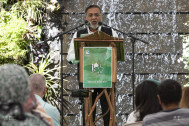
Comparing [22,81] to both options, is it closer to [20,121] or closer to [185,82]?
[20,121]

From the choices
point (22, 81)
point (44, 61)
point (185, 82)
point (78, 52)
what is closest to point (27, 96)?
point (22, 81)

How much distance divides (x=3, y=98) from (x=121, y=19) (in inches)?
228

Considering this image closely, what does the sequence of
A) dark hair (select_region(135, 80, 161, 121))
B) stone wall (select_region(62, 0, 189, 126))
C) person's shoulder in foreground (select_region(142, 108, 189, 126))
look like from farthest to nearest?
stone wall (select_region(62, 0, 189, 126)) → dark hair (select_region(135, 80, 161, 121)) → person's shoulder in foreground (select_region(142, 108, 189, 126))

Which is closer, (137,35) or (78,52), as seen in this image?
(78,52)

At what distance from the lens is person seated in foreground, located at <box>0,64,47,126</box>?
1.47 metres

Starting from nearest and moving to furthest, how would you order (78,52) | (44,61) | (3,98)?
(3,98), (78,52), (44,61)

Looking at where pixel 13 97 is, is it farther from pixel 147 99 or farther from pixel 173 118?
pixel 147 99

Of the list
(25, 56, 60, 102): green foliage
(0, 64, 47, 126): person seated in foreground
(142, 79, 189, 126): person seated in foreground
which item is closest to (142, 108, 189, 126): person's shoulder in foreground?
(142, 79, 189, 126): person seated in foreground

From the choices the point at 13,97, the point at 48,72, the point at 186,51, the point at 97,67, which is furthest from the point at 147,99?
the point at 48,72

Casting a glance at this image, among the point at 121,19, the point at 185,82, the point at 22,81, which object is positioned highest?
the point at 121,19

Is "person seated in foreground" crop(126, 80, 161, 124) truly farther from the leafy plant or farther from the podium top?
the leafy plant

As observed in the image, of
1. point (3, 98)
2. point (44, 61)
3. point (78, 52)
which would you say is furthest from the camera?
point (44, 61)

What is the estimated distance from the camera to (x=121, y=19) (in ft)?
23.4

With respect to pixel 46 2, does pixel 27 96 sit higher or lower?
lower
